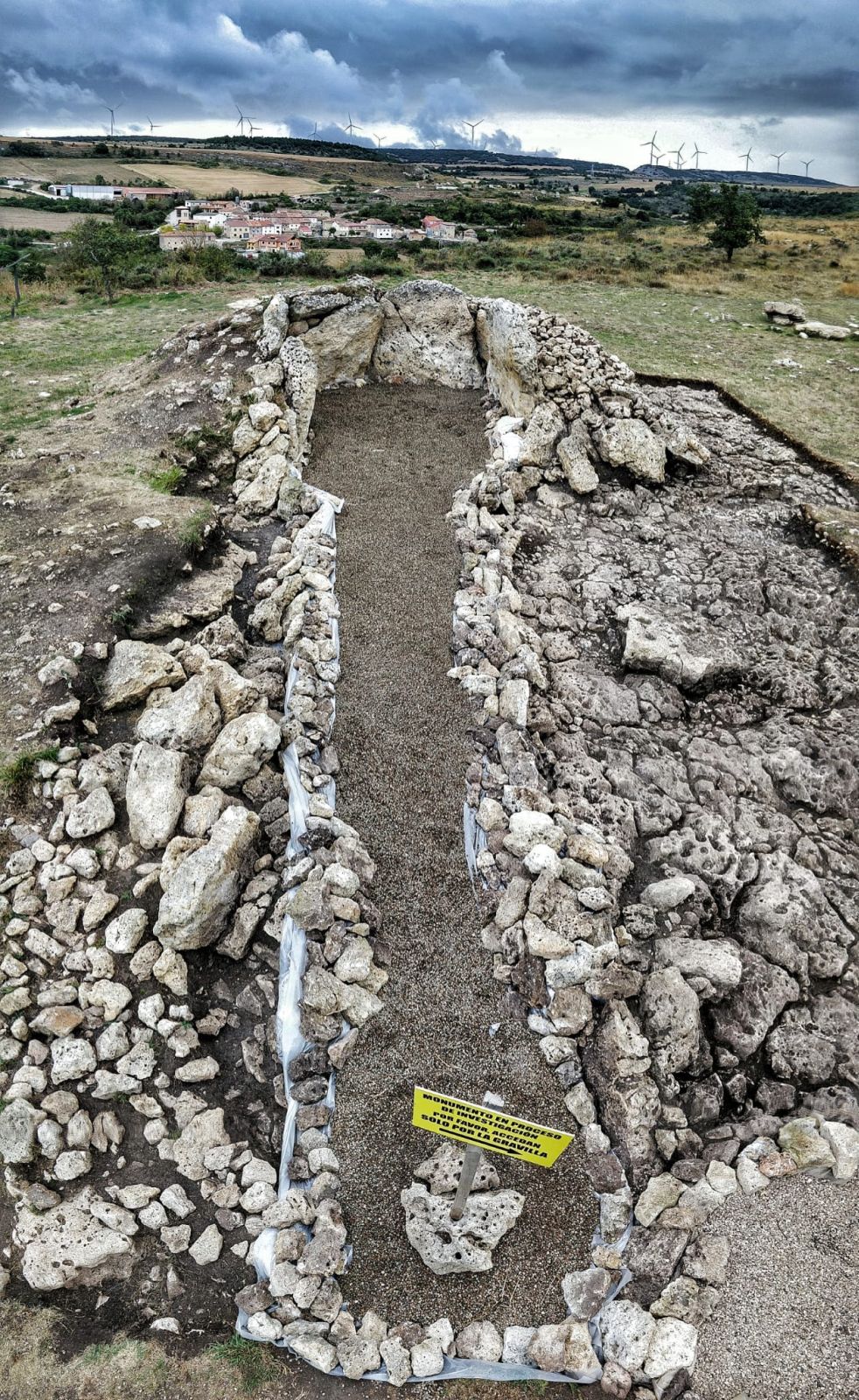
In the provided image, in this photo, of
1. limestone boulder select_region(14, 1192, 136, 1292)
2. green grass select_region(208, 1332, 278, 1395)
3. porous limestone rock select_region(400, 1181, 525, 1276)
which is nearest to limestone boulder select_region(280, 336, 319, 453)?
limestone boulder select_region(14, 1192, 136, 1292)

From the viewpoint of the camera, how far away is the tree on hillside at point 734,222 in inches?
1377

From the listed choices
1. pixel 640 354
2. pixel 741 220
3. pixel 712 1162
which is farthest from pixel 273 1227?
pixel 741 220

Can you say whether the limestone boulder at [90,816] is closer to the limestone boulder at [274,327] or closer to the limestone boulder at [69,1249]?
the limestone boulder at [69,1249]

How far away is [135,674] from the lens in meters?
8.77

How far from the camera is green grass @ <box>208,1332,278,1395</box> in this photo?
16.2 feet

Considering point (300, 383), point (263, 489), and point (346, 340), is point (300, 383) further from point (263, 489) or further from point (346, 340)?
point (263, 489)

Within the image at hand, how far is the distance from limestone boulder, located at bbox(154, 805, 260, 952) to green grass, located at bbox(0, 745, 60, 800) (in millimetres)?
2091

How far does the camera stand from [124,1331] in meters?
5.15

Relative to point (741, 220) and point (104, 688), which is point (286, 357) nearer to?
point (104, 688)

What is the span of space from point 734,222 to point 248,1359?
4161 cm

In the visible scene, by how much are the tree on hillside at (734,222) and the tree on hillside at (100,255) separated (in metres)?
25.1

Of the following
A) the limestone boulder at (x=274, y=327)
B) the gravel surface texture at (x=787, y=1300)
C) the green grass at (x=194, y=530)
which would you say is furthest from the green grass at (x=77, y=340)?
the gravel surface texture at (x=787, y=1300)

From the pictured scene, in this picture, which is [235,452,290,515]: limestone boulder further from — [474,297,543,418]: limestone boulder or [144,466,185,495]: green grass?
[474,297,543,418]: limestone boulder

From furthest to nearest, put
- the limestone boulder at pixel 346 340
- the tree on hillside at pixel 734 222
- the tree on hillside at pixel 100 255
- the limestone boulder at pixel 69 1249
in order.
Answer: the tree on hillside at pixel 734 222 → the tree on hillside at pixel 100 255 → the limestone boulder at pixel 346 340 → the limestone boulder at pixel 69 1249
